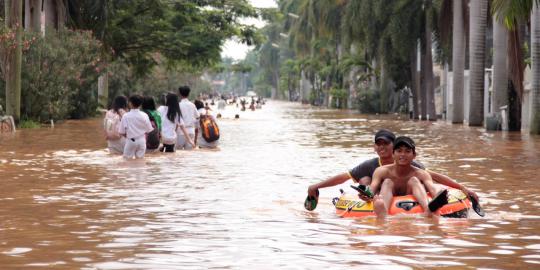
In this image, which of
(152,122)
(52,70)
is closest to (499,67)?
(52,70)

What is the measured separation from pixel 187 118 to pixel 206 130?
1.08 metres

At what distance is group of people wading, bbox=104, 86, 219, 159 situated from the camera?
19.9m

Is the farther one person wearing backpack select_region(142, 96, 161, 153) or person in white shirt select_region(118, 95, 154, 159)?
person wearing backpack select_region(142, 96, 161, 153)

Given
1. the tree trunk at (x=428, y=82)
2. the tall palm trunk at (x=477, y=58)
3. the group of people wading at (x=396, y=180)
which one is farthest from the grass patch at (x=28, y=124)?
the group of people wading at (x=396, y=180)

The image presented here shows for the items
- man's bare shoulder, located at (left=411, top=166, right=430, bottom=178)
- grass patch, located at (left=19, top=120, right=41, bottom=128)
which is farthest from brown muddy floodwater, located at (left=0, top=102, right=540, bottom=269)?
grass patch, located at (left=19, top=120, right=41, bottom=128)

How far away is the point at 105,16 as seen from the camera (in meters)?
43.7

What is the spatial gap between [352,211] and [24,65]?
27494mm

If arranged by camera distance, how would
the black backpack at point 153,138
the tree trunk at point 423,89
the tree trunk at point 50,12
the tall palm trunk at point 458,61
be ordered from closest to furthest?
the black backpack at point 153,138 → the tree trunk at point 50,12 → the tall palm trunk at point 458,61 → the tree trunk at point 423,89

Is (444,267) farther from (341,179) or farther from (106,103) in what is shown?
(106,103)

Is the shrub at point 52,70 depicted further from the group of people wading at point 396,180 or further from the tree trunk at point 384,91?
the group of people wading at point 396,180

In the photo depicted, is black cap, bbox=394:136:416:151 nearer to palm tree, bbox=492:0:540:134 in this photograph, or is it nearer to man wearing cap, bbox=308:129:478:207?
man wearing cap, bbox=308:129:478:207

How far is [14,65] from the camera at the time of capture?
34625 mm

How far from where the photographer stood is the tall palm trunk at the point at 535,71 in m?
32.0

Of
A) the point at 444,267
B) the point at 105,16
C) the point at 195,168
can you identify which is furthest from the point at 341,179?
the point at 105,16
